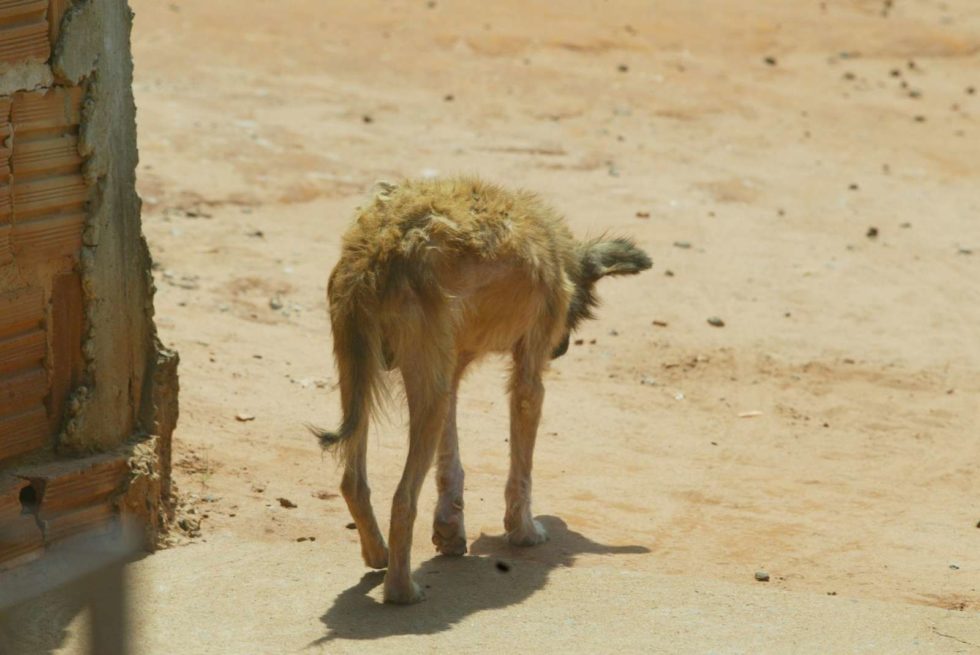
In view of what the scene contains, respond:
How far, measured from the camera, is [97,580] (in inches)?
220

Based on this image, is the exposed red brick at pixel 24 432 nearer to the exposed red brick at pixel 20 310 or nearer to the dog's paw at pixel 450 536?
the exposed red brick at pixel 20 310

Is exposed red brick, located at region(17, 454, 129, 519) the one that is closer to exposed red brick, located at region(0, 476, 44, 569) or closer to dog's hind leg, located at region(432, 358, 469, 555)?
exposed red brick, located at region(0, 476, 44, 569)

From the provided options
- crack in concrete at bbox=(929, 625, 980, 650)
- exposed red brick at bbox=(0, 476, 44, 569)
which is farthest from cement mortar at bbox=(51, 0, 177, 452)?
crack in concrete at bbox=(929, 625, 980, 650)

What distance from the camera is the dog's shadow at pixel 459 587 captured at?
17.8 feet

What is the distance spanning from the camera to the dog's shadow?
5.44 m

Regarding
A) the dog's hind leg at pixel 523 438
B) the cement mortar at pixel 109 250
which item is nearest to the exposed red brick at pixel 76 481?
the cement mortar at pixel 109 250

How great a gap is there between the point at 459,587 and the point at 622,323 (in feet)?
15.0

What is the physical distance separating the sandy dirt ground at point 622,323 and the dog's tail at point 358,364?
681 millimetres

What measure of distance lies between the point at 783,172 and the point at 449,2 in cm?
726

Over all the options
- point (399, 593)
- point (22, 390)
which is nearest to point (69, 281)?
point (22, 390)

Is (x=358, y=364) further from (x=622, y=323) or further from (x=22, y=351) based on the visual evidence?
(x=622, y=323)

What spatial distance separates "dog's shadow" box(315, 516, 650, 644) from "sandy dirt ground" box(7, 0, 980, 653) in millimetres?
24

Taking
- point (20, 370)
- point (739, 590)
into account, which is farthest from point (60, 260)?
point (739, 590)

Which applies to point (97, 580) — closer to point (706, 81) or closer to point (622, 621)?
point (622, 621)
